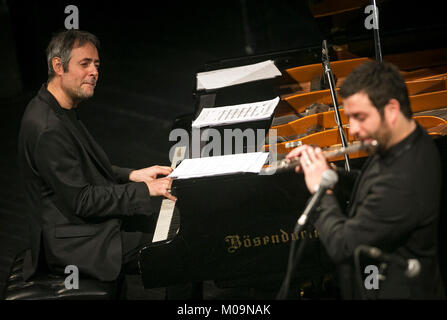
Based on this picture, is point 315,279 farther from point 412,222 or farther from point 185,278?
point 412,222

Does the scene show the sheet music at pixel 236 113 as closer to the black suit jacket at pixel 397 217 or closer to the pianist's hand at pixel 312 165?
the pianist's hand at pixel 312 165

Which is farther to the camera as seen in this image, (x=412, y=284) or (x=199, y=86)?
(x=199, y=86)

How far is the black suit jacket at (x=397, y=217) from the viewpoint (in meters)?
2.06

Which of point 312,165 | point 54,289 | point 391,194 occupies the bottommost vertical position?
point 54,289

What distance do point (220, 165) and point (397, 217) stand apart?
0.97 m

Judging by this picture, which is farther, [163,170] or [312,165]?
[163,170]

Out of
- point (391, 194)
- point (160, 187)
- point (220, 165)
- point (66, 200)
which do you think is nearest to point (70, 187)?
point (66, 200)

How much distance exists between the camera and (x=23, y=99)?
6914 mm

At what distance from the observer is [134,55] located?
313 inches

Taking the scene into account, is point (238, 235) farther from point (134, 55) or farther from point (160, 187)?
point (134, 55)

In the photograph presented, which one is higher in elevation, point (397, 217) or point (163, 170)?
point (163, 170)

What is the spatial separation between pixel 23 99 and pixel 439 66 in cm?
467

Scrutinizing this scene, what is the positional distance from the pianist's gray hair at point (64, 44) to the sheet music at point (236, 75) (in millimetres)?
751
